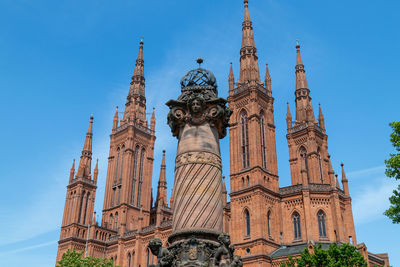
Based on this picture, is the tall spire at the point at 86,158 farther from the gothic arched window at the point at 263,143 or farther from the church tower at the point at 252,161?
the gothic arched window at the point at 263,143

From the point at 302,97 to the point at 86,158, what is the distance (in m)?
38.6

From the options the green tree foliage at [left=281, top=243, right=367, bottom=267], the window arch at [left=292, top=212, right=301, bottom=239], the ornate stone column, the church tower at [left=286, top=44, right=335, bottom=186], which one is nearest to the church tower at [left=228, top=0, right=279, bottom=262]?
the window arch at [left=292, top=212, right=301, bottom=239]

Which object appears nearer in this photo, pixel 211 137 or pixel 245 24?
pixel 211 137

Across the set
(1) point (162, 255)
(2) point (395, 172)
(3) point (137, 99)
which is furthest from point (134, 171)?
(1) point (162, 255)

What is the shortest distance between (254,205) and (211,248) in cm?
4026

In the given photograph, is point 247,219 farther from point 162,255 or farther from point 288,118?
point 162,255

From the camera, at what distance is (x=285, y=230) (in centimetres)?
4975

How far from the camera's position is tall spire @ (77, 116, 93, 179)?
72.1m

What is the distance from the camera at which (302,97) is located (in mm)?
66250

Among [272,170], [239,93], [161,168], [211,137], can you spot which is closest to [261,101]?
[239,93]

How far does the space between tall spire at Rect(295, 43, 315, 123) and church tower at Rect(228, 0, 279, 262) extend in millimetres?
9159

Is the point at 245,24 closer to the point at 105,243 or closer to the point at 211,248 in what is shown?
the point at 105,243

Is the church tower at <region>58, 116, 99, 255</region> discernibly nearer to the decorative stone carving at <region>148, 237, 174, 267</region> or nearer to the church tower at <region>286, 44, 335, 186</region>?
the church tower at <region>286, 44, 335, 186</region>

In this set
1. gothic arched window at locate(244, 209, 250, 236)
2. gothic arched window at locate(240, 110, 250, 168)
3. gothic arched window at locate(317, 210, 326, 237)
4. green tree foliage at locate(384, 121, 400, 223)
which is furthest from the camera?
gothic arched window at locate(240, 110, 250, 168)
